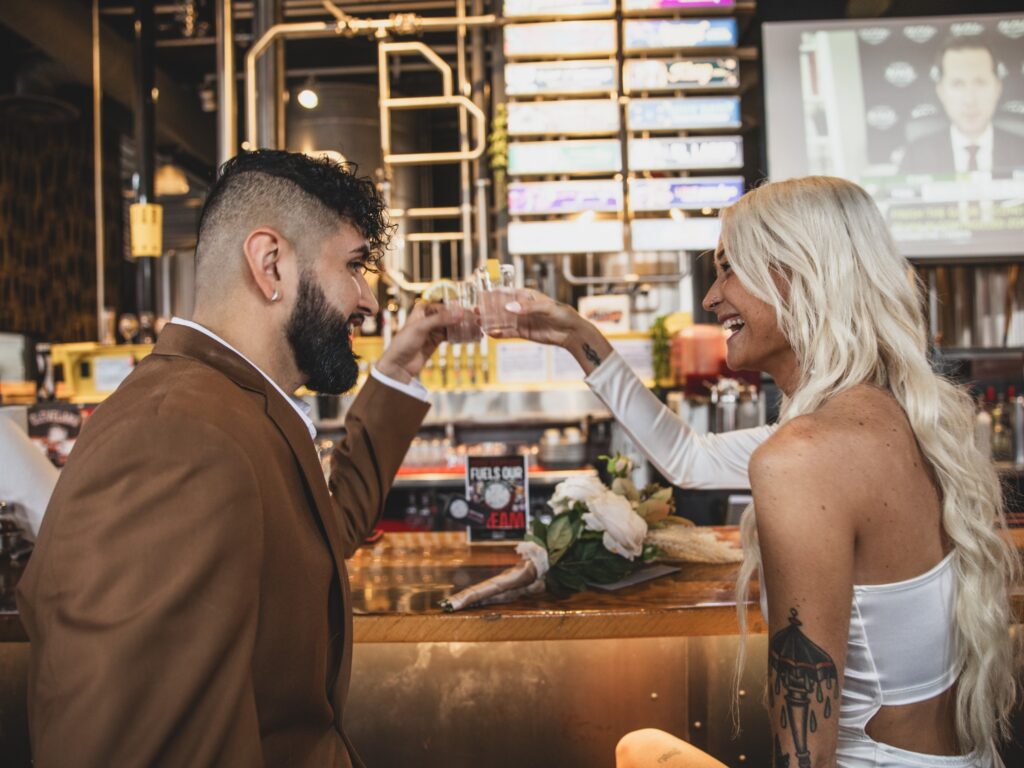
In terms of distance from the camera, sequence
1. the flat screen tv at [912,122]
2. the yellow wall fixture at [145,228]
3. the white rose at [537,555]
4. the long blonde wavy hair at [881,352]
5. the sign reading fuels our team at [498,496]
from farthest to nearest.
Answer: the yellow wall fixture at [145,228] → the flat screen tv at [912,122] → the sign reading fuels our team at [498,496] → the white rose at [537,555] → the long blonde wavy hair at [881,352]

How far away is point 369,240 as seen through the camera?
1.40 m

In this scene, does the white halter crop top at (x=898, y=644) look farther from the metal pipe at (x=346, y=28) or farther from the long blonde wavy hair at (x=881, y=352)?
the metal pipe at (x=346, y=28)

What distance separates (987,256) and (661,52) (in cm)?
198

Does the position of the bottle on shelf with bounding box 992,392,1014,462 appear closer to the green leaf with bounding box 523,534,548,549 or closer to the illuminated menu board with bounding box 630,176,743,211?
the illuminated menu board with bounding box 630,176,743,211

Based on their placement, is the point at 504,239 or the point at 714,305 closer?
the point at 714,305

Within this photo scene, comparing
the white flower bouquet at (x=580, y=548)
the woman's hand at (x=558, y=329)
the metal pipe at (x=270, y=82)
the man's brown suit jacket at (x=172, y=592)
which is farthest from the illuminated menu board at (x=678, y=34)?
the man's brown suit jacket at (x=172, y=592)

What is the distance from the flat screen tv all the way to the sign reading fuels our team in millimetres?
2554

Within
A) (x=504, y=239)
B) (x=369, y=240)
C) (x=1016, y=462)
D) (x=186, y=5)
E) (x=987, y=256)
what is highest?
(x=186, y=5)

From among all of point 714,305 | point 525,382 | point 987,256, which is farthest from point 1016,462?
point 714,305

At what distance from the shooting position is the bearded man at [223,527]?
0.83 meters

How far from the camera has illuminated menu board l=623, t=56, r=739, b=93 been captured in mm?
4316

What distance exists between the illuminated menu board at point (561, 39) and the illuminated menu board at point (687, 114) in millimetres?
377

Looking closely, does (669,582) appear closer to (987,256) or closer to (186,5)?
(987,256)

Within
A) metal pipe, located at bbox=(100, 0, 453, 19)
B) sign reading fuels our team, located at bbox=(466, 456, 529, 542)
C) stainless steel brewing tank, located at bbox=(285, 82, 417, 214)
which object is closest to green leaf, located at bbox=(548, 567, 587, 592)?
sign reading fuels our team, located at bbox=(466, 456, 529, 542)
